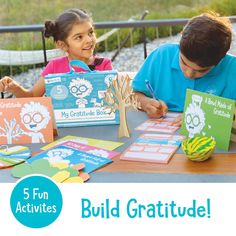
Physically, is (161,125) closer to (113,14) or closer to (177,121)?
(177,121)

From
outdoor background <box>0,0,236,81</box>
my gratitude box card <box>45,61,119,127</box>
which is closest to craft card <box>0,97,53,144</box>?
my gratitude box card <box>45,61,119,127</box>

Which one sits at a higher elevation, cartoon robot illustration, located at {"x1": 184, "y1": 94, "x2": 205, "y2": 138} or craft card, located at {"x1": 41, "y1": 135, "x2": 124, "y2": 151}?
cartoon robot illustration, located at {"x1": 184, "y1": 94, "x2": 205, "y2": 138}

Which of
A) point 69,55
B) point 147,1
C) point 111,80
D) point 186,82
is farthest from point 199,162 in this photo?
point 147,1

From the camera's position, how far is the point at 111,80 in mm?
1405

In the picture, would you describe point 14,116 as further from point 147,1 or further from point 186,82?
point 147,1

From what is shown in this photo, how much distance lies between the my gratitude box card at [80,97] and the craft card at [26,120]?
0.10 meters

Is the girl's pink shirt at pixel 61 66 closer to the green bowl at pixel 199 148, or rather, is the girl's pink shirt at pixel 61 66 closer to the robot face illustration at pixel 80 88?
the robot face illustration at pixel 80 88

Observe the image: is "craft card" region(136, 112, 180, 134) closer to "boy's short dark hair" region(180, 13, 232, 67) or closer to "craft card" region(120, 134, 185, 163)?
"craft card" region(120, 134, 185, 163)

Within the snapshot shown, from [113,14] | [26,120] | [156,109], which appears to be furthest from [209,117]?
[113,14]

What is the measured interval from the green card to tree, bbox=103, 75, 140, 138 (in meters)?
0.17

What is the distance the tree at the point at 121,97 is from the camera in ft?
4.45

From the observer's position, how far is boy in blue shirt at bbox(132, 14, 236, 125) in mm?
1351

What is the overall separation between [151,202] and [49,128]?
0.48 m

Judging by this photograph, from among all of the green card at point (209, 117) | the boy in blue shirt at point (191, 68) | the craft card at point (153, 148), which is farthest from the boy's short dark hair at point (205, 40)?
the craft card at point (153, 148)
